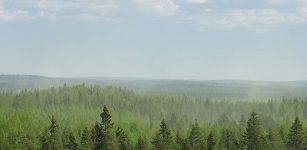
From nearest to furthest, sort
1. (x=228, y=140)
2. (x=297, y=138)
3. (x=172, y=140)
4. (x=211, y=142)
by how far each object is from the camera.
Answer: (x=297, y=138) < (x=211, y=142) < (x=172, y=140) < (x=228, y=140)

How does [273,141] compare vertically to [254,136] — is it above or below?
below

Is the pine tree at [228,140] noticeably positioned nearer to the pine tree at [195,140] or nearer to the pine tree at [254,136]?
the pine tree at [195,140]

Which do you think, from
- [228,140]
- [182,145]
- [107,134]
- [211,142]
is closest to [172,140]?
[182,145]

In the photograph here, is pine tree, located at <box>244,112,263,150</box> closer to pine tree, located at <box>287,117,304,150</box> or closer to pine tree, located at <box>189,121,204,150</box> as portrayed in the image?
pine tree, located at <box>287,117,304,150</box>

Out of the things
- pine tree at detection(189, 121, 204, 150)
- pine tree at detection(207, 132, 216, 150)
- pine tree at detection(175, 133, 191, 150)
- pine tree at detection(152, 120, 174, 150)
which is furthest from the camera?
pine tree at detection(189, 121, 204, 150)

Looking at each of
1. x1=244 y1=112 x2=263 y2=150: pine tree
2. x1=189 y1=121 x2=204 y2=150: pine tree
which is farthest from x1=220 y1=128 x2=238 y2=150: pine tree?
x1=244 y1=112 x2=263 y2=150: pine tree

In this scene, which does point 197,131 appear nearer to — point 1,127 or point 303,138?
point 303,138

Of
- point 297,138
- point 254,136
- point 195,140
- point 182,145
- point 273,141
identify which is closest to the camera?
point 254,136

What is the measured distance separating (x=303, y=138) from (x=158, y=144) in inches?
1279

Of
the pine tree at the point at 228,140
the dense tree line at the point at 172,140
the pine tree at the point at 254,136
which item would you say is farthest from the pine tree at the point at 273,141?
the pine tree at the point at 254,136

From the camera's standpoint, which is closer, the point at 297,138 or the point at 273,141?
the point at 297,138

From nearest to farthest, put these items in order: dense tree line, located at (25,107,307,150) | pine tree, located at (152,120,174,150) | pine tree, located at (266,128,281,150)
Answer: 1. dense tree line, located at (25,107,307,150)
2. pine tree, located at (152,120,174,150)
3. pine tree, located at (266,128,281,150)

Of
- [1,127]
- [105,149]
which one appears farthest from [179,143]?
[1,127]

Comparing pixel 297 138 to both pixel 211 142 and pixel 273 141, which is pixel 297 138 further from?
pixel 211 142
